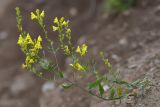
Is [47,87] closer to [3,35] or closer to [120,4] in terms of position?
[120,4]

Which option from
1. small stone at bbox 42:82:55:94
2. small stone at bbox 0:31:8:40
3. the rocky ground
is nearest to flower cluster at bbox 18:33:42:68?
the rocky ground

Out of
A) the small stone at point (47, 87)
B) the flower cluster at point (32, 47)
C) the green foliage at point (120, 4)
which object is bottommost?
the flower cluster at point (32, 47)

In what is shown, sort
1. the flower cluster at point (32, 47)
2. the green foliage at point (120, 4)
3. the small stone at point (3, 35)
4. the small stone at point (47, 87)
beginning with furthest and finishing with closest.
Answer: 1. the small stone at point (3, 35)
2. the green foliage at point (120, 4)
3. the small stone at point (47, 87)
4. the flower cluster at point (32, 47)

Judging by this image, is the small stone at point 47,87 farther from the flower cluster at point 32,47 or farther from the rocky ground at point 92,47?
the flower cluster at point 32,47

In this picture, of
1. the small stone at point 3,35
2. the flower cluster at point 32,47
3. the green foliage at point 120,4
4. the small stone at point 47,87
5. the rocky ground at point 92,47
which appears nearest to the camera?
the flower cluster at point 32,47

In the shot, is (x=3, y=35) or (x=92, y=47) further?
(x=3, y=35)

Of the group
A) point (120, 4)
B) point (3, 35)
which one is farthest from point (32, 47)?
point (3, 35)

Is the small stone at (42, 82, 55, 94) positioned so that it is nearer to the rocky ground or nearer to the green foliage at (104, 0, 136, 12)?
the rocky ground

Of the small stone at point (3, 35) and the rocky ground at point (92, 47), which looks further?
the small stone at point (3, 35)

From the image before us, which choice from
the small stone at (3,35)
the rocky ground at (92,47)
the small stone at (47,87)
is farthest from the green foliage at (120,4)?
the small stone at (3,35)
